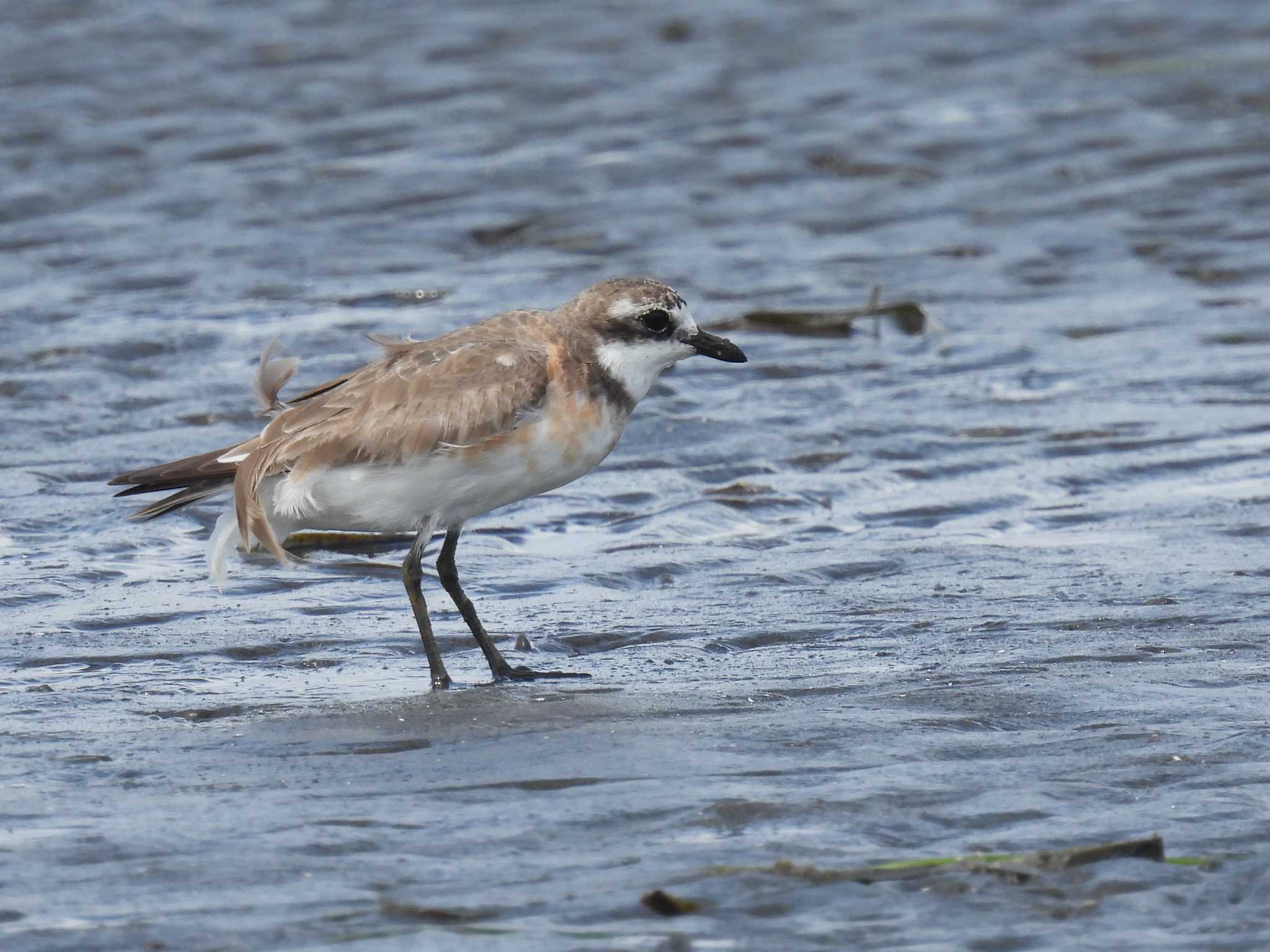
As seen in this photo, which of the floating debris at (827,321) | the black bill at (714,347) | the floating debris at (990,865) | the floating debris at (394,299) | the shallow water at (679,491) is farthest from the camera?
the floating debris at (394,299)

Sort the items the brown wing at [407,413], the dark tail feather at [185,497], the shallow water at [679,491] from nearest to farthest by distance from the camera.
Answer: the shallow water at [679,491], the brown wing at [407,413], the dark tail feather at [185,497]

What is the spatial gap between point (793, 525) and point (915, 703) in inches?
101

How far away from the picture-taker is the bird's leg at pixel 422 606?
6.16 m

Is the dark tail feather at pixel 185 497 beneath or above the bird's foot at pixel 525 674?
above

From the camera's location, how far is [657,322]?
256 inches

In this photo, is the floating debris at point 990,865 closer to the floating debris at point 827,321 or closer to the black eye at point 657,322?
the black eye at point 657,322

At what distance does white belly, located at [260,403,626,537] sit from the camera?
612cm

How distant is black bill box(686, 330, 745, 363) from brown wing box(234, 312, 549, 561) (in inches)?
23.4

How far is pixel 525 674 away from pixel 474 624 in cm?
33

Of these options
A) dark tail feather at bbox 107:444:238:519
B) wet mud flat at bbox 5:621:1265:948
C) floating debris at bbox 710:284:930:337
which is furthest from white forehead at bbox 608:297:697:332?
floating debris at bbox 710:284:930:337

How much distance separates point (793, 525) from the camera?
26.4 feet

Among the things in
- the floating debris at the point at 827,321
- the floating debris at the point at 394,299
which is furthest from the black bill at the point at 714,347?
the floating debris at the point at 394,299

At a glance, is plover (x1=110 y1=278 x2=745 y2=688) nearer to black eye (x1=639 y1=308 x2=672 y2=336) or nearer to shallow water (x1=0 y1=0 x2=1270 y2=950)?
black eye (x1=639 y1=308 x2=672 y2=336)

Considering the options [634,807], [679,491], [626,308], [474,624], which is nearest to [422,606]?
[474,624]
